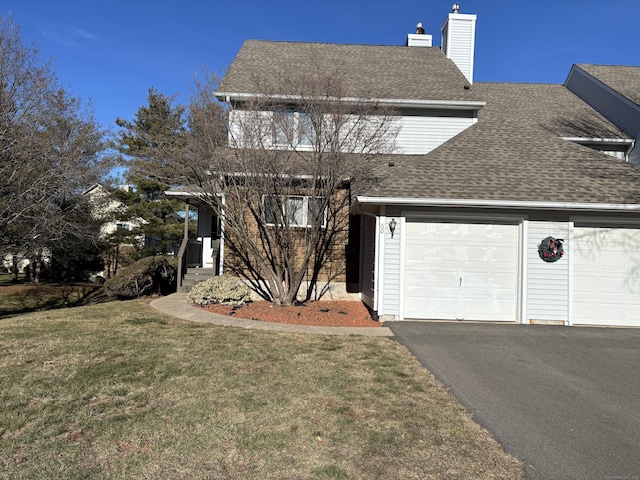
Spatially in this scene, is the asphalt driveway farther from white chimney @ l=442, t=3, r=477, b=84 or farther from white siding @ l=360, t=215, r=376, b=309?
Result: white chimney @ l=442, t=3, r=477, b=84

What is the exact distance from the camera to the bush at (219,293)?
10.5 metres

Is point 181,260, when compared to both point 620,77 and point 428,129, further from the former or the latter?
point 620,77

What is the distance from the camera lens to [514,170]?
395 inches

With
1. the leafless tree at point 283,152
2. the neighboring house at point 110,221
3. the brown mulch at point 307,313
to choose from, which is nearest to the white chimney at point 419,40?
the leafless tree at point 283,152

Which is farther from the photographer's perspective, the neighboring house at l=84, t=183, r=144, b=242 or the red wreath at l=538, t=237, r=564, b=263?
the neighboring house at l=84, t=183, r=144, b=242

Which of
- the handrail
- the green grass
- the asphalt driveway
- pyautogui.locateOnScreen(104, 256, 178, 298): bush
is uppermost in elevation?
the handrail

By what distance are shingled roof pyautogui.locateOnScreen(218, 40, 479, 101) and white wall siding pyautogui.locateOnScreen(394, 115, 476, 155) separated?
671mm

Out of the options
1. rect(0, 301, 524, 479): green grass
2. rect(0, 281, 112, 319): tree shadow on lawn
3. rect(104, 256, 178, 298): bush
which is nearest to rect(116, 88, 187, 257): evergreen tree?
rect(0, 281, 112, 319): tree shadow on lawn

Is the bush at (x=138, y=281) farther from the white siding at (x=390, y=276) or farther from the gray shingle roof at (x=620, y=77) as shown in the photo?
the gray shingle roof at (x=620, y=77)

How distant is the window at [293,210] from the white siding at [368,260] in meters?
1.24

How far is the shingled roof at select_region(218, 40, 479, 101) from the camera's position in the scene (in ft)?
42.7

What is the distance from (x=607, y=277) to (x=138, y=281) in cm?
1323

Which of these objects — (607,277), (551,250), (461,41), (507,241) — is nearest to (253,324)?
(507,241)

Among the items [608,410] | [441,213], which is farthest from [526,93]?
[608,410]
